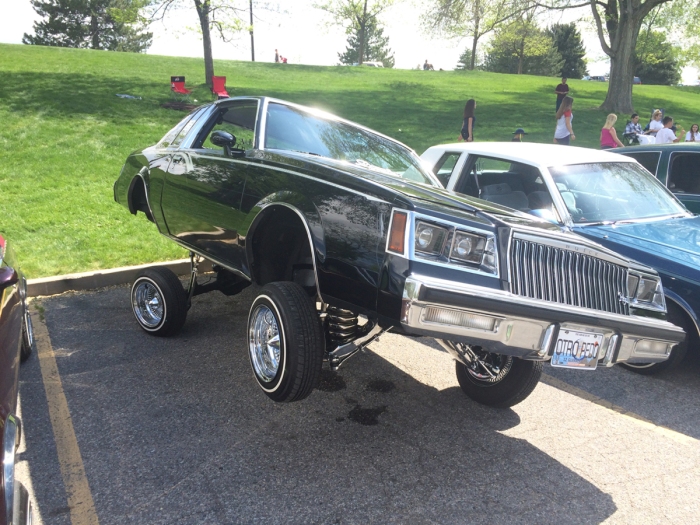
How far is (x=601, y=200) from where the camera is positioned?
5.54m

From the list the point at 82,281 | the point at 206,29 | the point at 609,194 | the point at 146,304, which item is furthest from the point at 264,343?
the point at 206,29

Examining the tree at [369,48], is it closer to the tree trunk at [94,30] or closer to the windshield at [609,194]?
the tree trunk at [94,30]

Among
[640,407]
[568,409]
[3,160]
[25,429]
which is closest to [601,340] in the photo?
[568,409]

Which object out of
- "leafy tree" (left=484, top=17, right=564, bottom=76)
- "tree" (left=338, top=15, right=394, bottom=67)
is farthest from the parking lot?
"tree" (left=338, top=15, right=394, bottom=67)

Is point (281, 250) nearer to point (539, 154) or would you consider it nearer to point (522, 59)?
point (539, 154)

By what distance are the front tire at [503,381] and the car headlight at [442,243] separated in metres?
1.15

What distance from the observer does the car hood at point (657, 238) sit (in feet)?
15.4

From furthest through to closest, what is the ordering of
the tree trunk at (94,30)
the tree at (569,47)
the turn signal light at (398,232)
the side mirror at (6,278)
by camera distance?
the tree at (569,47) < the tree trunk at (94,30) < the turn signal light at (398,232) < the side mirror at (6,278)

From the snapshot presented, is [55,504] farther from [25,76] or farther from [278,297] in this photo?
[25,76]

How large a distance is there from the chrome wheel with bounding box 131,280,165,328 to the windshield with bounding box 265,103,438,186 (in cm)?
174

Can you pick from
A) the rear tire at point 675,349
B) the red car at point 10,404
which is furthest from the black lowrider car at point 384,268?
the red car at point 10,404

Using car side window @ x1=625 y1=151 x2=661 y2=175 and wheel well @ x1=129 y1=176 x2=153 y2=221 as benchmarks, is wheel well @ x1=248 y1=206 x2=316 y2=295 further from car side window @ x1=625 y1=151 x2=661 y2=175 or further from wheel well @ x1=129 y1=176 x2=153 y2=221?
car side window @ x1=625 y1=151 x2=661 y2=175

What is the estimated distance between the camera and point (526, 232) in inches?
126

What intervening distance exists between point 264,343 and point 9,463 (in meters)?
1.82
